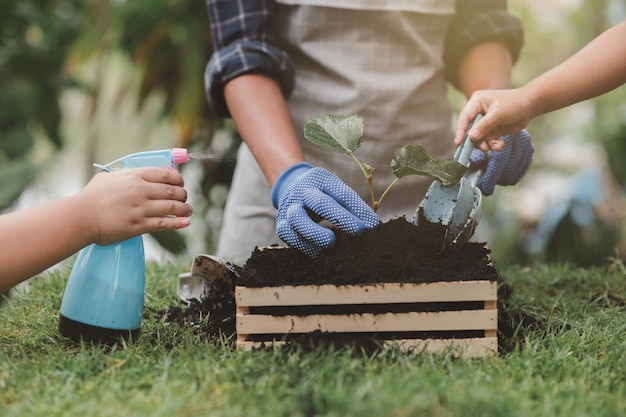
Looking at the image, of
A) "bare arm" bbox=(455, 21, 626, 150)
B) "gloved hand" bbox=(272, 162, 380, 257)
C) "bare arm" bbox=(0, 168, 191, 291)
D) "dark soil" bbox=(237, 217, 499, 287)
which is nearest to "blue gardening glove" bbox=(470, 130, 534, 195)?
"bare arm" bbox=(455, 21, 626, 150)

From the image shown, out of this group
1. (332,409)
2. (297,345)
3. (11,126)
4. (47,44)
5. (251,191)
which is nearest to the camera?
(332,409)

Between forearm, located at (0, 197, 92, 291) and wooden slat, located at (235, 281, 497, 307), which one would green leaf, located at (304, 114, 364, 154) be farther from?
forearm, located at (0, 197, 92, 291)

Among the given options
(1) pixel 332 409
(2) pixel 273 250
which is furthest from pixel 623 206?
(1) pixel 332 409

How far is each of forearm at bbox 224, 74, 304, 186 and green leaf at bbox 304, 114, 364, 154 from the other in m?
0.22

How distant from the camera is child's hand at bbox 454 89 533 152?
125 cm

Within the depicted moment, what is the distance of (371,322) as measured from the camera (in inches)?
43.7

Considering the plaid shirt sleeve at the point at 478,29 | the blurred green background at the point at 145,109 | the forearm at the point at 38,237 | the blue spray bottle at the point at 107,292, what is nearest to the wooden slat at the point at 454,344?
the blue spray bottle at the point at 107,292

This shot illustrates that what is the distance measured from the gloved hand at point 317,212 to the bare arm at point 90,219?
0.64 ft

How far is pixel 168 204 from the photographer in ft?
3.81

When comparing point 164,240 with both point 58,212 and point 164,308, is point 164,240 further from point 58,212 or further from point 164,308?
point 58,212

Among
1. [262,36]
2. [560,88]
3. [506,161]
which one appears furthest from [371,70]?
[560,88]

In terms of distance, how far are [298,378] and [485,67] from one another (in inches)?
48.4

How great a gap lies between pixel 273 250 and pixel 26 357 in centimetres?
48

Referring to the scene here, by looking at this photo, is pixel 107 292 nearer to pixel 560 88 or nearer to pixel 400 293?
pixel 400 293
